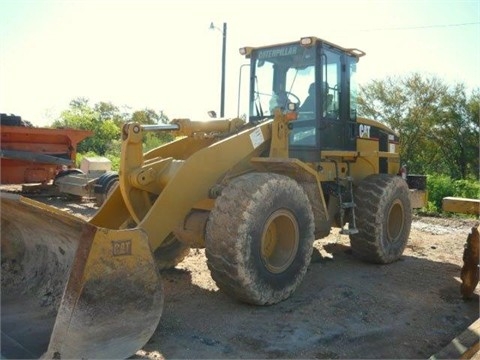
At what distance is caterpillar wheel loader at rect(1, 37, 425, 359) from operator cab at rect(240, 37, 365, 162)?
0.05 ft

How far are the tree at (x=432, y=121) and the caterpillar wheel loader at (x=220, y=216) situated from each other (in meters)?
19.4

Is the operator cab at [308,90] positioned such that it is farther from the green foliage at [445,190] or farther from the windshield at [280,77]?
the green foliage at [445,190]

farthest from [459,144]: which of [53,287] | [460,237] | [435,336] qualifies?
[53,287]

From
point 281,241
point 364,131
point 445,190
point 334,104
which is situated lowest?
point 281,241

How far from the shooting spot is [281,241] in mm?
4883

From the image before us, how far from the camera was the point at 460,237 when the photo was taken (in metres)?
9.01

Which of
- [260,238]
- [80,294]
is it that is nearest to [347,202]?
[260,238]

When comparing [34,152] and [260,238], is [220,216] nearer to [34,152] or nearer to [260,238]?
[260,238]

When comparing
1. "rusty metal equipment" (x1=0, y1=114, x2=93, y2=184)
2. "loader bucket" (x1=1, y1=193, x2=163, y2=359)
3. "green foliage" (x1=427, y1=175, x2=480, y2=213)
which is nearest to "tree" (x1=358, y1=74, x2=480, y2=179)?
"green foliage" (x1=427, y1=175, x2=480, y2=213)

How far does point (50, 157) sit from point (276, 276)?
8.68m

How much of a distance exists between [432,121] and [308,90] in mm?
21503

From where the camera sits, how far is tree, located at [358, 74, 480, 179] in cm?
2495

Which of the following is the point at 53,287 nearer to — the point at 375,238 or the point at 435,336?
the point at 435,336

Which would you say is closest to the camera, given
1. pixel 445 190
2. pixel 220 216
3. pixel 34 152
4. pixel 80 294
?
pixel 80 294
